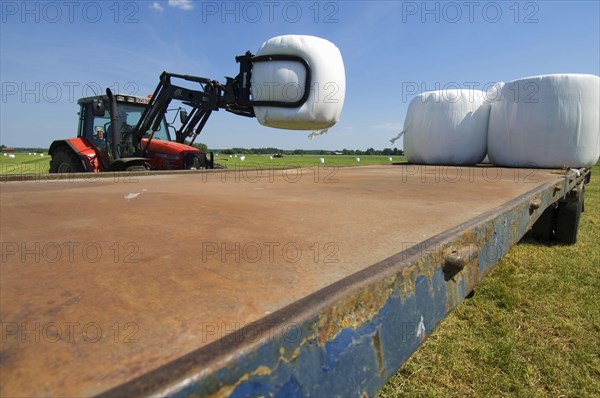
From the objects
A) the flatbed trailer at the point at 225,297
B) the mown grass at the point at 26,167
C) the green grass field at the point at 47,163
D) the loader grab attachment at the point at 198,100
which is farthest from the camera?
the mown grass at the point at 26,167

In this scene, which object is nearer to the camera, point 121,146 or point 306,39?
point 306,39

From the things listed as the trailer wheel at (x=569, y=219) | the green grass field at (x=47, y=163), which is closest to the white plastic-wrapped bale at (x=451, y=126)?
the green grass field at (x=47, y=163)

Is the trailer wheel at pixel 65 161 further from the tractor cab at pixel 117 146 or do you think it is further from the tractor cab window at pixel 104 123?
the tractor cab window at pixel 104 123

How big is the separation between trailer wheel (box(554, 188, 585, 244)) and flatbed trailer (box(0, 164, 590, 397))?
138 inches

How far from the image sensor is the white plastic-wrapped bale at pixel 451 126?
17.8ft

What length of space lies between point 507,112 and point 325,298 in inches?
210

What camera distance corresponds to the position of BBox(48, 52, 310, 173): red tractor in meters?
5.35

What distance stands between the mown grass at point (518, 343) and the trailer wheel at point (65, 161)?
5685 millimetres

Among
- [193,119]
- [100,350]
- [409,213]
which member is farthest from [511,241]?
[193,119]

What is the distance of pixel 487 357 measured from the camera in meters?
2.05

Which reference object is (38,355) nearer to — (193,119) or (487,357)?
(487,357)

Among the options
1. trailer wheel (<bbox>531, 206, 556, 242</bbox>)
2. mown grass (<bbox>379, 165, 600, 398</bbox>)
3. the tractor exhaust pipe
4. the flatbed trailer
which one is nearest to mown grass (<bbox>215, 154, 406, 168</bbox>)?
the tractor exhaust pipe

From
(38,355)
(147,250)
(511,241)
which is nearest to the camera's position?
(38,355)

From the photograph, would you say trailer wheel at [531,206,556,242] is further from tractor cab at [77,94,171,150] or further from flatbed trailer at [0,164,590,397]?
tractor cab at [77,94,171,150]
